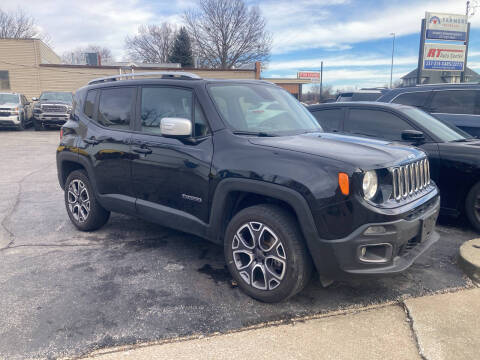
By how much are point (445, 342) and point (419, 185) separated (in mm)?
1293

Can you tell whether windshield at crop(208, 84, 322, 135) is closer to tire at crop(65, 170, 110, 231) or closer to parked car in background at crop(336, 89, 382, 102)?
tire at crop(65, 170, 110, 231)

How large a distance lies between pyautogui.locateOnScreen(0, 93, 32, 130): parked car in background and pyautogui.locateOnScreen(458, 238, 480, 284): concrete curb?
19660mm

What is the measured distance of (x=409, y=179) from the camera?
3213 millimetres

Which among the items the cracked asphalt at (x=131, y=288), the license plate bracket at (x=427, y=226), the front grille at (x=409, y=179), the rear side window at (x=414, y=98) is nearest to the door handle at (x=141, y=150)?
the cracked asphalt at (x=131, y=288)

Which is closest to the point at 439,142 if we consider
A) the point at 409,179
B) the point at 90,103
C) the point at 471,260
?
Answer: the point at 471,260

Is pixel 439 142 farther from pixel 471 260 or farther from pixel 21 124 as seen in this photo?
pixel 21 124

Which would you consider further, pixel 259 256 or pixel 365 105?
pixel 365 105

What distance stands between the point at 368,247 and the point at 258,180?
0.96 m

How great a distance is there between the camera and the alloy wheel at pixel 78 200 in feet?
16.1

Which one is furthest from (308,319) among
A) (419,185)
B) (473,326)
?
(419,185)

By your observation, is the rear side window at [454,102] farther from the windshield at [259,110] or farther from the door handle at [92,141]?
the door handle at [92,141]

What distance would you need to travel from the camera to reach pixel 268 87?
4383mm

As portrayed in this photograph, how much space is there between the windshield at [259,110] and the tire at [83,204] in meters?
2.14

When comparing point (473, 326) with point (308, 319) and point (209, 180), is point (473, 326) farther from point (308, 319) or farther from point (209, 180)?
point (209, 180)
